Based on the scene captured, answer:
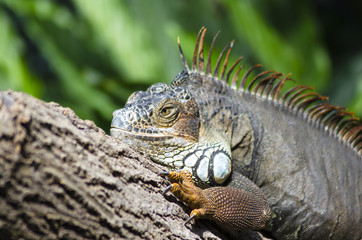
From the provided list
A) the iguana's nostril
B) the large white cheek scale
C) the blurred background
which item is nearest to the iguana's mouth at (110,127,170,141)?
the iguana's nostril

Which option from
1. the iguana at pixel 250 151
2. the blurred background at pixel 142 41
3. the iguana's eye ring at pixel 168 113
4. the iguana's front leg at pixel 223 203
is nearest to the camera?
the iguana's front leg at pixel 223 203

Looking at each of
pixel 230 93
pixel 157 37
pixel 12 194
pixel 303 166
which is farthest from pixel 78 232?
pixel 157 37

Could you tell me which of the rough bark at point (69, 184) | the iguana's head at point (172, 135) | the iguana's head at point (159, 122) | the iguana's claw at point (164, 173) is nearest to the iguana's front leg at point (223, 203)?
the iguana's claw at point (164, 173)

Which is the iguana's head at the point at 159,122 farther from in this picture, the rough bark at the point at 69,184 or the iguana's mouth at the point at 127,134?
the rough bark at the point at 69,184

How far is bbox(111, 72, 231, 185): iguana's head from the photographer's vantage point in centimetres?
283

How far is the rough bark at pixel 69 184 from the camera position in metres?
1.69

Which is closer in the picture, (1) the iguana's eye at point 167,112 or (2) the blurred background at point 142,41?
(1) the iguana's eye at point 167,112

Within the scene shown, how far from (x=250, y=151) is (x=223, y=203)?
0.85 metres

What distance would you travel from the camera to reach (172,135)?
2.94 metres

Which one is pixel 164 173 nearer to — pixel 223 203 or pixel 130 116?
pixel 223 203

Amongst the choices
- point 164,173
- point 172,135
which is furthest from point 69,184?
point 172,135

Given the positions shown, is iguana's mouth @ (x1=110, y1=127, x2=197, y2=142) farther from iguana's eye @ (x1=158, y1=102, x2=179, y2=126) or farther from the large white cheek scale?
the large white cheek scale

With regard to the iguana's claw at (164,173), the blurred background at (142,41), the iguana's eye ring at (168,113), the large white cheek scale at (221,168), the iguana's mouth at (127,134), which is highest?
the blurred background at (142,41)

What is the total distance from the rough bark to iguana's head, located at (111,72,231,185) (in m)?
0.43
